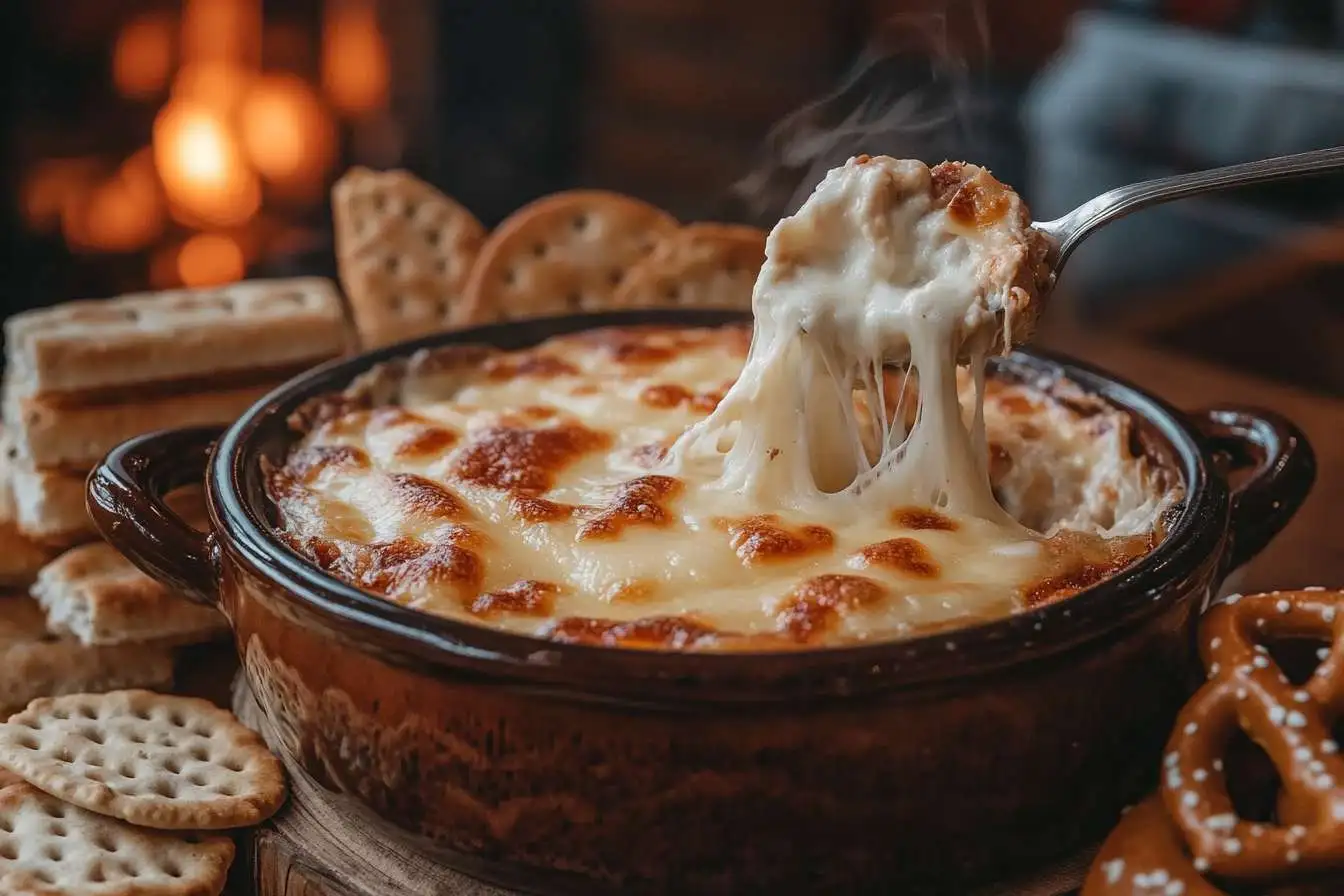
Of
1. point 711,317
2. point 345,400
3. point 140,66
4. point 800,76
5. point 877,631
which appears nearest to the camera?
point 877,631

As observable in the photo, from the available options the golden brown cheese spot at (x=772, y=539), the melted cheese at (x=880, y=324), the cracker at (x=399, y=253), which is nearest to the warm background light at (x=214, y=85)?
the cracker at (x=399, y=253)

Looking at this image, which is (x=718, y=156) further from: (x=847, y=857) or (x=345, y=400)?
(x=847, y=857)

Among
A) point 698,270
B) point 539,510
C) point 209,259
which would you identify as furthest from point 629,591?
point 209,259

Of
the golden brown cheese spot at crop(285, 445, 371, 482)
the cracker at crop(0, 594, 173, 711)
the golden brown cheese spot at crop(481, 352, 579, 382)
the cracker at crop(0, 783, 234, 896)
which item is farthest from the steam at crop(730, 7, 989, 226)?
the cracker at crop(0, 783, 234, 896)

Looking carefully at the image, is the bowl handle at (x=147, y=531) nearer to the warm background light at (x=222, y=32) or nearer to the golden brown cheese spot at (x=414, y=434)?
the golden brown cheese spot at (x=414, y=434)

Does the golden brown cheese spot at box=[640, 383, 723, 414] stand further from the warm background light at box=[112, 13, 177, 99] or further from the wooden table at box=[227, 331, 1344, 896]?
the warm background light at box=[112, 13, 177, 99]

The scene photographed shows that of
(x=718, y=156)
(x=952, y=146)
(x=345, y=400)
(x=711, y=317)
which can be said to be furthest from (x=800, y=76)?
(x=345, y=400)
